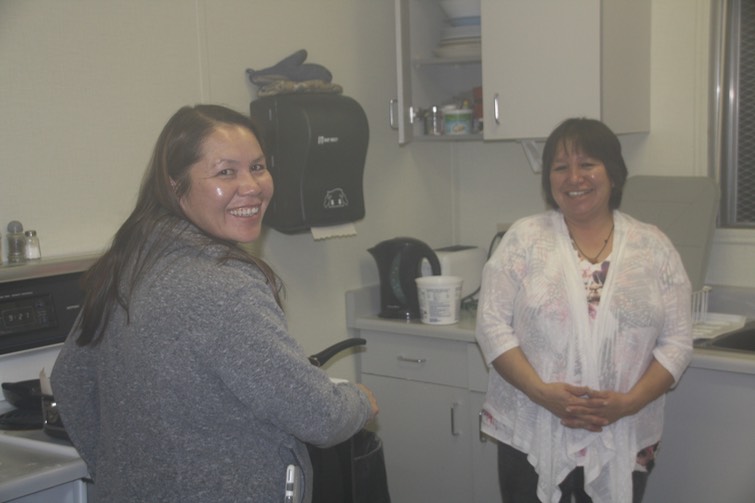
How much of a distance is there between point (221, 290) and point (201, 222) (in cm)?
19

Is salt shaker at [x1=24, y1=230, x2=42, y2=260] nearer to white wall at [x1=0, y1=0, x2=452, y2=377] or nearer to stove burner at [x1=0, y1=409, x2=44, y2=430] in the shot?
white wall at [x1=0, y1=0, x2=452, y2=377]

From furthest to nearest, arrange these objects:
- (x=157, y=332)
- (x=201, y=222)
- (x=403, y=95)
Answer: (x=403, y=95) < (x=201, y=222) < (x=157, y=332)

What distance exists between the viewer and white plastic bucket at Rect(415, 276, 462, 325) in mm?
2803

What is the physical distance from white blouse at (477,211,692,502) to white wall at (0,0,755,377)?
3.06 feet

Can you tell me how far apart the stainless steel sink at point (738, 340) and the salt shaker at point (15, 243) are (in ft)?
6.21

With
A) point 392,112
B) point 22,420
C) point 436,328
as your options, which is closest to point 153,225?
point 22,420

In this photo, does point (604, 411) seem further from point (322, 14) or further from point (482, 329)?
point (322, 14)

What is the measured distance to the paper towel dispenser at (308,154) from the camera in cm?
252

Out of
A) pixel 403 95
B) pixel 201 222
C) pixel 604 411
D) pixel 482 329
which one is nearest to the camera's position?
pixel 201 222

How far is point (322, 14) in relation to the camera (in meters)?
2.91

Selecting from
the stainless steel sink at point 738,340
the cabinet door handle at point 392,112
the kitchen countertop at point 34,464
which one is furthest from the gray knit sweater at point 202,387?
the cabinet door handle at point 392,112

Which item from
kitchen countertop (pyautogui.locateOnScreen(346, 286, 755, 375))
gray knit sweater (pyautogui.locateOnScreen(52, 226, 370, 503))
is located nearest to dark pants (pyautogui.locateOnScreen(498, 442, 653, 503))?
kitchen countertop (pyautogui.locateOnScreen(346, 286, 755, 375))

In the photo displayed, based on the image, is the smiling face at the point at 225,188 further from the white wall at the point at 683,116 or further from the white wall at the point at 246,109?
the white wall at the point at 683,116

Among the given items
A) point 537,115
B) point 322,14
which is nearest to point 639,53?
point 537,115
